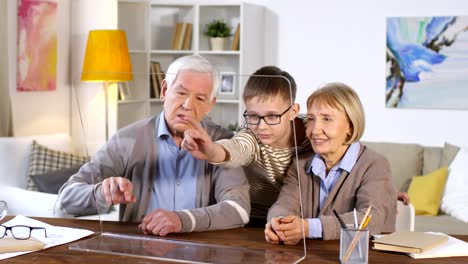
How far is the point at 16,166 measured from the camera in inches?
201

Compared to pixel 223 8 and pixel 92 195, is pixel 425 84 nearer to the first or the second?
pixel 223 8

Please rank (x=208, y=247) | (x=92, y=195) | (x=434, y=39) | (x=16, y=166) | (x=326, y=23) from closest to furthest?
1. (x=208, y=247)
2. (x=92, y=195)
3. (x=16, y=166)
4. (x=434, y=39)
5. (x=326, y=23)

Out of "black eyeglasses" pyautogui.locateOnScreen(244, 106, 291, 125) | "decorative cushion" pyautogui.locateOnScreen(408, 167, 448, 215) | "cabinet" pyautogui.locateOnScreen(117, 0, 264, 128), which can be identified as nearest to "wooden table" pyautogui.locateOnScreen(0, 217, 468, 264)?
"black eyeglasses" pyautogui.locateOnScreen(244, 106, 291, 125)

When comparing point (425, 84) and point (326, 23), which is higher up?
point (326, 23)

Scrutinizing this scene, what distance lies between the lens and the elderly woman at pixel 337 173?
7.38 feet

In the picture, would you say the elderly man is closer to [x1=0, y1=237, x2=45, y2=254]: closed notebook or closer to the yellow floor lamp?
[x1=0, y1=237, x2=45, y2=254]: closed notebook

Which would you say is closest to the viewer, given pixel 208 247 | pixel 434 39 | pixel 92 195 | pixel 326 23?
pixel 208 247

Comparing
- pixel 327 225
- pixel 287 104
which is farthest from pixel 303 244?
pixel 287 104

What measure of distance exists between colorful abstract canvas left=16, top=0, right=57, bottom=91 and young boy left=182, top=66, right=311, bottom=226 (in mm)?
3672

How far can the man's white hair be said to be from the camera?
83.0 inches

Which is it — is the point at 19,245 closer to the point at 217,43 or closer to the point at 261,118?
the point at 261,118

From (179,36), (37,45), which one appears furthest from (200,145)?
(179,36)

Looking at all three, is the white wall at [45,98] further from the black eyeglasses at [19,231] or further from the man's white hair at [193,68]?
the man's white hair at [193,68]

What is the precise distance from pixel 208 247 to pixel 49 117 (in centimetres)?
416
